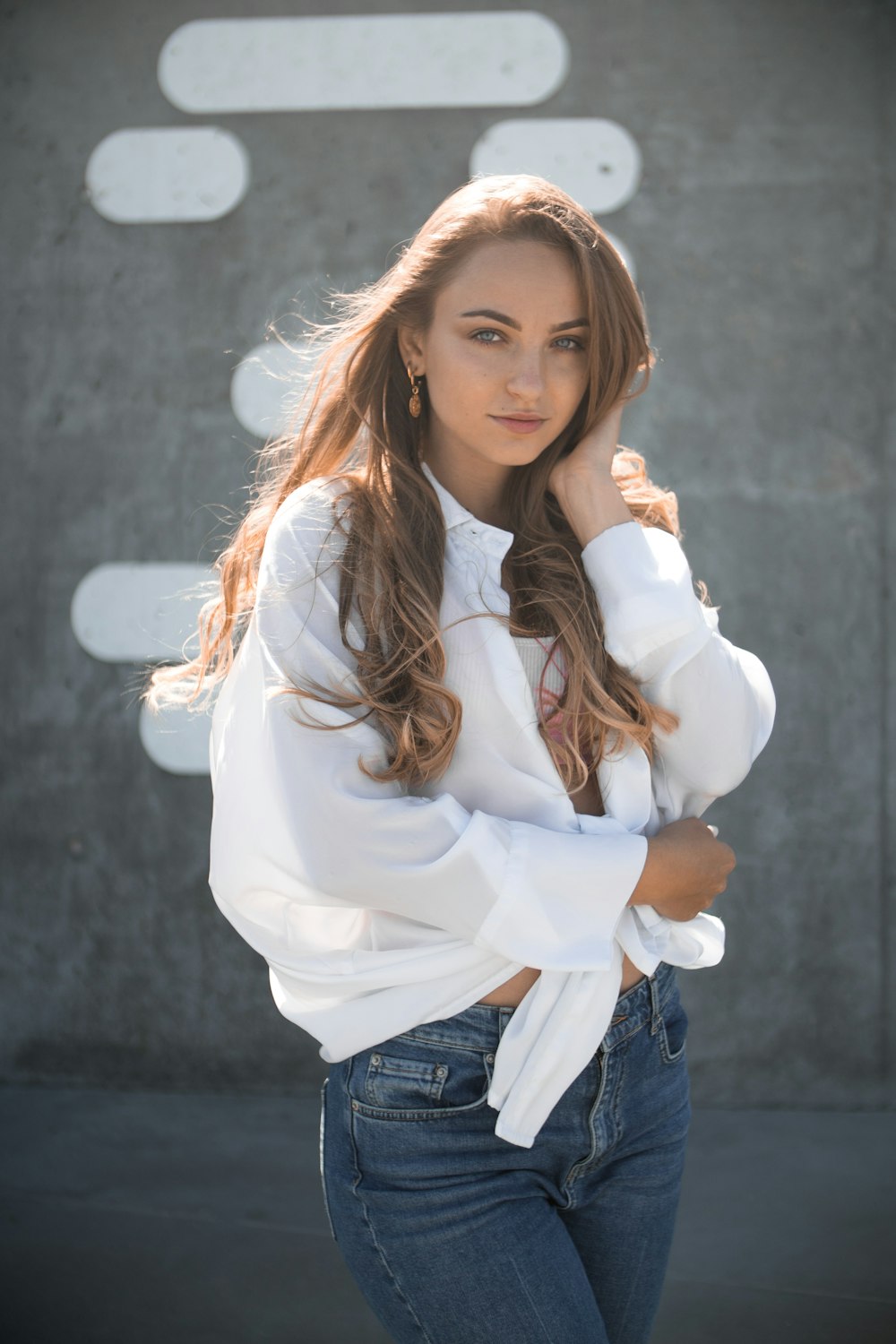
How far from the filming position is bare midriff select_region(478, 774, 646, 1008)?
122 cm

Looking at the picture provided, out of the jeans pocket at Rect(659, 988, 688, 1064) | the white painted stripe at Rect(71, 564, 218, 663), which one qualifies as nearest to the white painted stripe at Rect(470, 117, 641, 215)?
the white painted stripe at Rect(71, 564, 218, 663)

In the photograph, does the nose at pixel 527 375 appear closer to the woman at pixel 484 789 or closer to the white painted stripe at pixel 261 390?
the woman at pixel 484 789

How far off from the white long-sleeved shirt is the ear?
0.66ft

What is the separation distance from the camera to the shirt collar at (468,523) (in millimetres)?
1340

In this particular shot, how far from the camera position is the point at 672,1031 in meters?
1.35

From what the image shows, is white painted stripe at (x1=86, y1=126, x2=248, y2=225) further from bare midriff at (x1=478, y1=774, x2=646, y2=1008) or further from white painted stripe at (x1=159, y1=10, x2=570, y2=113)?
bare midriff at (x1=478, y1=774, x2=646, y2=1008)

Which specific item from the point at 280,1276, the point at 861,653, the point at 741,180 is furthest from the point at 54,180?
the point at 280,1276

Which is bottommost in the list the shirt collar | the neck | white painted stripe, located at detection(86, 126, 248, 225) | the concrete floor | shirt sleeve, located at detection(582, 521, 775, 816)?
the concrete floor

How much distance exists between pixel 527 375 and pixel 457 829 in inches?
19.7

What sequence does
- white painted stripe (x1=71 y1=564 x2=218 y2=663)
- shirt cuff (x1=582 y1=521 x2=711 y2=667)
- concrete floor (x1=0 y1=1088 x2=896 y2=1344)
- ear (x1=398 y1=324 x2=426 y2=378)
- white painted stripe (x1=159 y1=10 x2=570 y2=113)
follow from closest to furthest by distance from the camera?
1. shirt cuff (x1=582 y1=521 x2=711 y2=667)
2. ear (x1=398 y1=324 x2=426 y2=378)
3. concrete floor (x1=0 y1=1088 x2=896 y2=1344)
4. white painted stripe (x1=159 y1=10 x2=570 y2=113)
5. white painted stripe (x1=71 y1=564 x2=218 y2=663)

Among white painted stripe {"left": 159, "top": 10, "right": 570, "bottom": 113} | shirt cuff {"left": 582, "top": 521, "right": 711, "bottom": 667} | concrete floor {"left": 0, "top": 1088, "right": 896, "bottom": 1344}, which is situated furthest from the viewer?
white painted stripe {"left": 159, "top": 10, "right": 570, "bottom": 113}

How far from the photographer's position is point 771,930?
3121 millimetres

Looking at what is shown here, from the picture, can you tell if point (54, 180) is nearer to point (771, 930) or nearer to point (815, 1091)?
point (771, 930)

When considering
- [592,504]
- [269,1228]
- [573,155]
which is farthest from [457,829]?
[573,155]
